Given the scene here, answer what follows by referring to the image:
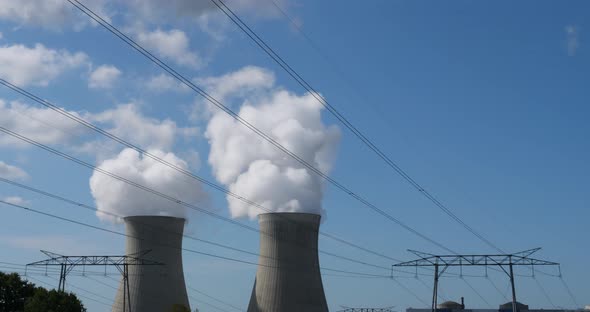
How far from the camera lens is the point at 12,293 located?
3747cm

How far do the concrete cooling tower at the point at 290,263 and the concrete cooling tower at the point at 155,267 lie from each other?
560cm

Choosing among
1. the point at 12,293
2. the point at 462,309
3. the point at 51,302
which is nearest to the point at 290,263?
the point at 51,302

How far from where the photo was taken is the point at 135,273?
135ft

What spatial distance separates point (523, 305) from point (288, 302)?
53920 mm

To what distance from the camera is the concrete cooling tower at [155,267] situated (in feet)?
130

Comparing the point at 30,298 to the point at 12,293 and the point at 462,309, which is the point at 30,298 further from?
the point at 462,309

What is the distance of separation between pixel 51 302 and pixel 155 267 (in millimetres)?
7512

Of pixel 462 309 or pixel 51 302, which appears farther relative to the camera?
pixel 462 309

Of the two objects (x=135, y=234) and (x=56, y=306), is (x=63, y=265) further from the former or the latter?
(x=135, y=234)

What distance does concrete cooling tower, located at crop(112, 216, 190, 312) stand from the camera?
39.8 metres

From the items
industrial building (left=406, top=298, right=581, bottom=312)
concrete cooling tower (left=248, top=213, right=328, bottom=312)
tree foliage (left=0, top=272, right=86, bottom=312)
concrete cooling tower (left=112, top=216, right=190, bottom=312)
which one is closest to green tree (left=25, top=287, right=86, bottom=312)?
tree foliage (left=0, top=272, right=86, bottom=312)

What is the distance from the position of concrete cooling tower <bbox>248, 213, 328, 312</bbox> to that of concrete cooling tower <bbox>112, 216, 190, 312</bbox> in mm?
5597

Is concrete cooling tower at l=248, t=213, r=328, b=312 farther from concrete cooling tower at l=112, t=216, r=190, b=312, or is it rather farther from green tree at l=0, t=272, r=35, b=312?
green tree at l=0, t=272, r=35, b=312

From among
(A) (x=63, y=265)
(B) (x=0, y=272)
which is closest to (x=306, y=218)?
(A) (x=63, y=265)
